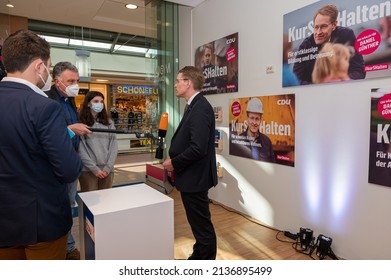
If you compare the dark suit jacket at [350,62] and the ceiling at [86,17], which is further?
the ceiling at [86,17]

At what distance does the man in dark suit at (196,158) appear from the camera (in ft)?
6.71

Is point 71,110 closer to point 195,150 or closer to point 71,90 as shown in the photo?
point 71,90

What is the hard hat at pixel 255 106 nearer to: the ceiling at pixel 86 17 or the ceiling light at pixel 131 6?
the ceiling at pixel 86 17

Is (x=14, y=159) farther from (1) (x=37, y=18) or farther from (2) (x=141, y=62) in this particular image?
(2) (x=141, y=62)

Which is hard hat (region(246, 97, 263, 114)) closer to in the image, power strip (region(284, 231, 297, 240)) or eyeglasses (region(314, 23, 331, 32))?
eyeglasses (region(314, 23, 331, 32))

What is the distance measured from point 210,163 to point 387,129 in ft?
4.60

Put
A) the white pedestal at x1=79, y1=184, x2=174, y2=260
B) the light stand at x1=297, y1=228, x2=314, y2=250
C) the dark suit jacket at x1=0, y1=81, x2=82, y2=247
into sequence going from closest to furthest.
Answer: the dark suit jacket at x1=0, y1=81, x2=82, y2=247, the white pedestal at x1=79, y1=184, x2=174, y2=260, the light stand at x1=297, y1=228, x2=314, y2=250

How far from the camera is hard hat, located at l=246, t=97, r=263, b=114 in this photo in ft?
10.7

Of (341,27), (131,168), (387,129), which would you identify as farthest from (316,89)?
(131,168)

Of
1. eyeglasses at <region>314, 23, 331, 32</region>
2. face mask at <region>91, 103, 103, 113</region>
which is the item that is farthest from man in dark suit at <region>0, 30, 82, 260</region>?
eyeglasses at <region>314, 23, 331, 32</region>

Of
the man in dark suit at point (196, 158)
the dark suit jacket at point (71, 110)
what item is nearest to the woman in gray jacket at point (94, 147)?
the dark suit jacket at point (71, 110)

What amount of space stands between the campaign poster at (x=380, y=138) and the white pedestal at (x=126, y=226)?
1.73 meters

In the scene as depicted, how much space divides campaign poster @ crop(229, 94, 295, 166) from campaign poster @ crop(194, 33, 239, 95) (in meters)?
0.30

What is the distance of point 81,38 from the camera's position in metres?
5.47
